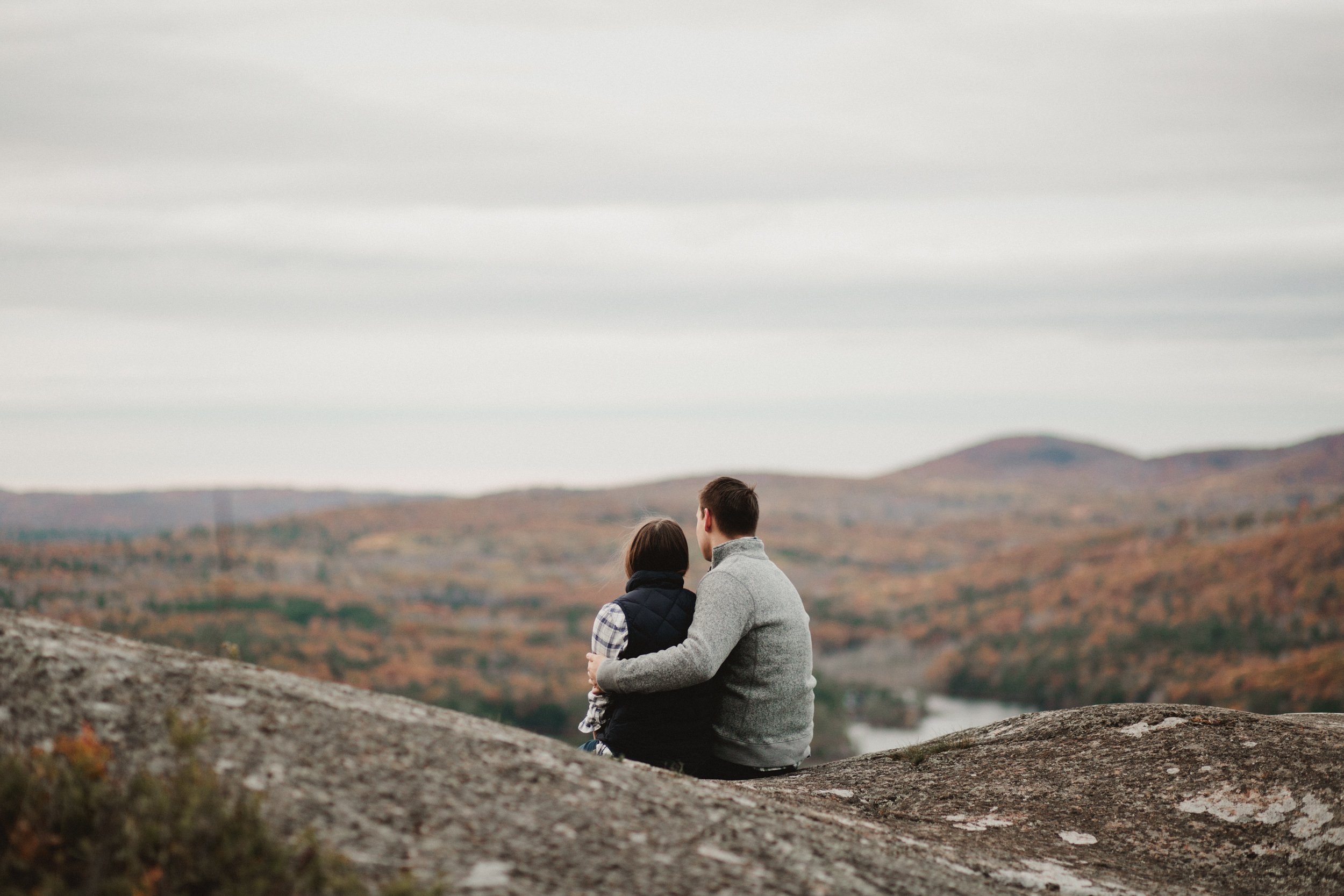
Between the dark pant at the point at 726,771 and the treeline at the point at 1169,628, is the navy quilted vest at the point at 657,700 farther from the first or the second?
the treeline at the point at 1169,628

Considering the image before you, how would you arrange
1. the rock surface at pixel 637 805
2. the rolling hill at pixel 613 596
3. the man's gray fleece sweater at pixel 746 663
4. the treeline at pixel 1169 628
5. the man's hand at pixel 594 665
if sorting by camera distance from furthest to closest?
the treeline at pixel 1169 628 → the rolling hill at pixel 613 596 → the man's hand at pixel 594 665 → the man's gray fleece sweater at pixel 746 663 → the rock surface at pixel 637 805

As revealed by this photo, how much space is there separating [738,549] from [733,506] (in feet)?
0.87

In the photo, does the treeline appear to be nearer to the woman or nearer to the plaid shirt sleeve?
the woman

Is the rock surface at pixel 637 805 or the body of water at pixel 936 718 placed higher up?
the rock surface at pixel 637 805

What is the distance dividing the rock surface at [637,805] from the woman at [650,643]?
0.61 meters

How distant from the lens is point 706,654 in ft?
17.7

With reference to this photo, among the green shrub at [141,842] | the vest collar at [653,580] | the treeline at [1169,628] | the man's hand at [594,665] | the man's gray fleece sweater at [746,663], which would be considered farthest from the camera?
the treeline at [1169,628]

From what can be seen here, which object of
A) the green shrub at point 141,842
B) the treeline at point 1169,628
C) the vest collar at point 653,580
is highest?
the vest collar at point 653,580

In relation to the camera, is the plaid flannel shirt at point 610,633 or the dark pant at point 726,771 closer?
the plaid flannel shirt at point 610,633

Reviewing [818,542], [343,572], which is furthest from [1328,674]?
[818,542]

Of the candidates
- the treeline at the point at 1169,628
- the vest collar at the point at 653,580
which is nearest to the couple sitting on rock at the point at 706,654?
the vest collar at the point at 653,580

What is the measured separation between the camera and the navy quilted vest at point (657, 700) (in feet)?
18.4

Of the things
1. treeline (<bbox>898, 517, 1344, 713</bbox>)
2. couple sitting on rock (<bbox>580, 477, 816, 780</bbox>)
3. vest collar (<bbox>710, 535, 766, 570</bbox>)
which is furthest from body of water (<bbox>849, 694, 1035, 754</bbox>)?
vest collar (<bbox>710, 535, 766, 570</bbox>)

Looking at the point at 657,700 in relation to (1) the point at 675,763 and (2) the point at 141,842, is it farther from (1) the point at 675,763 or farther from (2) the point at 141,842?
(2) the point at 141,842
